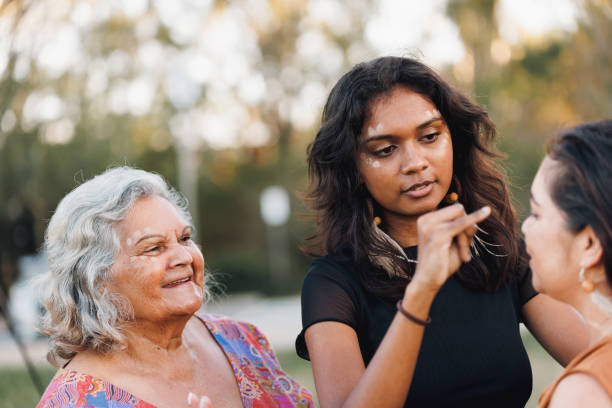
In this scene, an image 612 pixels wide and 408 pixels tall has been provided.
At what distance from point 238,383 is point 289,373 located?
5990mm

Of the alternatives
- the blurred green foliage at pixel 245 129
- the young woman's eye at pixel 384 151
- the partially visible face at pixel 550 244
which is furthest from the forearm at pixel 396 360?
the blurred green foliage at pixel 245 129

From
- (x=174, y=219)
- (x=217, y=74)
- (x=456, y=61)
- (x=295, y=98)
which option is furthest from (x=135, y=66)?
(x=174, y=219)

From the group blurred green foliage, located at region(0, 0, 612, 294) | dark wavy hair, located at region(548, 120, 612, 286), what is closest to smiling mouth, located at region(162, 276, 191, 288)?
dark wavy hair, located at region(548, 120, 612, 286)

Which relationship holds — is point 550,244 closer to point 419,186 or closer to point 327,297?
point 419,186

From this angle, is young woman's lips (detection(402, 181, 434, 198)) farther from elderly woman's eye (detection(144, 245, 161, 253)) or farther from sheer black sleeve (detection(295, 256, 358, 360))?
elderly woman's eye (detection(144, 245, 161, 253))

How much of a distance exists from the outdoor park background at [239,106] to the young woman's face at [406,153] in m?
8.61

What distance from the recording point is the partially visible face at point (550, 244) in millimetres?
1924

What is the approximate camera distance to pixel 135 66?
816 inches

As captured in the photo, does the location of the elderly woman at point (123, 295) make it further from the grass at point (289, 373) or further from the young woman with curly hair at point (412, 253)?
the grass at point (289, 373)

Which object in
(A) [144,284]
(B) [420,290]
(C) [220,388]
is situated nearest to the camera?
(B) [420,290]

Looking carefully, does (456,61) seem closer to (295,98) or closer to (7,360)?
(295,98)

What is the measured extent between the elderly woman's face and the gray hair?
37 mm

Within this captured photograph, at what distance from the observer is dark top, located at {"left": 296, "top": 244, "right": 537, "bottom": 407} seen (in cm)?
244

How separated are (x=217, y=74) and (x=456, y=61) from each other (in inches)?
345
